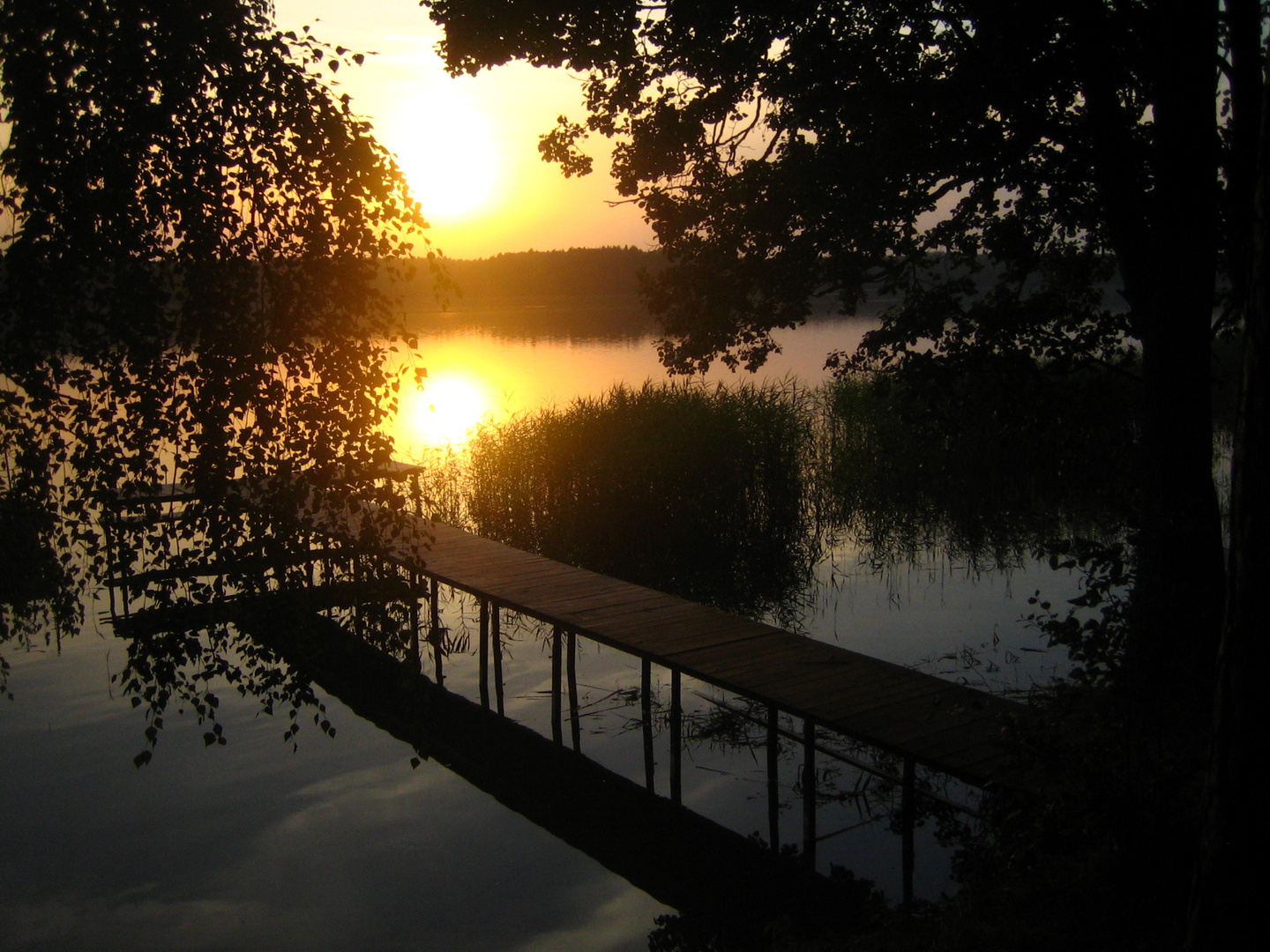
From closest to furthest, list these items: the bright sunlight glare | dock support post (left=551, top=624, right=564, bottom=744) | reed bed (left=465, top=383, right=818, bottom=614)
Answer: dock support post (left=551, top=624, right=564, bottom=744) → reed bed (left=465, top=383, right=818, bottom=614) → the bright sunlight glare

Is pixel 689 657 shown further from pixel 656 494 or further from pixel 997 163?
pixel 656 494

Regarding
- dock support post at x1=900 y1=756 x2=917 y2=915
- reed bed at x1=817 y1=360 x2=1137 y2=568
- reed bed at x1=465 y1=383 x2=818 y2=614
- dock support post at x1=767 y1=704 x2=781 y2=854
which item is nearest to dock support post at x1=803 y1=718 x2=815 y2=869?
dock support post at x1=767 y1=704 x2=781 y2=854

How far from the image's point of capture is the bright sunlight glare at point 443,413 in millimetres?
22484

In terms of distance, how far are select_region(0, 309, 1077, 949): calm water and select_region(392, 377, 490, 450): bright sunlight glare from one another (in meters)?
10.1

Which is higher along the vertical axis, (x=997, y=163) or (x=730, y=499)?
(x=997, y=163)

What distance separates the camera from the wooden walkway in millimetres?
5555

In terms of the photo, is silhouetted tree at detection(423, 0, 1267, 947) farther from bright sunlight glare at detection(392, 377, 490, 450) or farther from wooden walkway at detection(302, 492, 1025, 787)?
bright sunlight glare at detection(392, 377, 490, 450)

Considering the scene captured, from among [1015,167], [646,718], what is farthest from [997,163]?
[646,718]

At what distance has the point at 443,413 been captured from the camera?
A: 2661 centimetres

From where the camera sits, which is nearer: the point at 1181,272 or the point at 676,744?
the point at 1181,272

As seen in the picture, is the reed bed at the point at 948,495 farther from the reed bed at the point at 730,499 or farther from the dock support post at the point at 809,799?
the dock support post at the point at 809,799

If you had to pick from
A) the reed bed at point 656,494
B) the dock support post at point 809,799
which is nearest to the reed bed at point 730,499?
the reed bed at point 656,494

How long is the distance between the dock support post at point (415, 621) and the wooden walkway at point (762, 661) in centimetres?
22

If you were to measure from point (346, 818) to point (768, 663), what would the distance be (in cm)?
332
